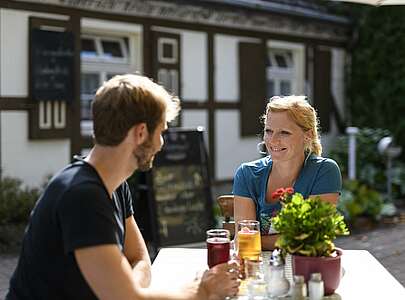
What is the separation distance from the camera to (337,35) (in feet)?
36.3

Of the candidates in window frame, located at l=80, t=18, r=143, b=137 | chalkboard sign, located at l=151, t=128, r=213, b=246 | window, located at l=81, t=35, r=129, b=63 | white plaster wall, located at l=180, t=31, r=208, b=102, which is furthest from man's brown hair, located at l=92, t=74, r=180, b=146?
white plaster wall, located at l=180, t=31, r=208, b=102

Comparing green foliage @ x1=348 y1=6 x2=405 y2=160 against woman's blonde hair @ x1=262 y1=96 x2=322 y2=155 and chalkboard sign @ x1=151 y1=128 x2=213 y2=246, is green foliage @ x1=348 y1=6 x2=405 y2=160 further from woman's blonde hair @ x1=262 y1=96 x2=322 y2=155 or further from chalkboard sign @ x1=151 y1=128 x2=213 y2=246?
woman's blonde hair @ x1=262 y1=96 x2=322 y2=155

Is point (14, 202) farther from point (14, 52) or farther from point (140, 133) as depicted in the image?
point (140, 133)

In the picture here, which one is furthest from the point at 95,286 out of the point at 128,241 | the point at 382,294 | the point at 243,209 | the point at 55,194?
the point at 243,209

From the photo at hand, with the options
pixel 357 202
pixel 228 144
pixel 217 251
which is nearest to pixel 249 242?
pixel 217 251

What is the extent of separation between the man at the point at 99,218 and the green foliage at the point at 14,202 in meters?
4.48

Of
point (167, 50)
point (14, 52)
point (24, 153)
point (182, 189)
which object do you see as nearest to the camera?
point (182, 189)

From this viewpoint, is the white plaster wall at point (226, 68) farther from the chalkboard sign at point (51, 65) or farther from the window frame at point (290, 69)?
the chalkboard sign at point (51, 65)

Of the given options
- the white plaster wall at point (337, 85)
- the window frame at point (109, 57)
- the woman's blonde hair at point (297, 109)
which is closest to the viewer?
the woman's blonde hair at point (297, 109)

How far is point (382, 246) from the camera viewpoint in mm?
6488

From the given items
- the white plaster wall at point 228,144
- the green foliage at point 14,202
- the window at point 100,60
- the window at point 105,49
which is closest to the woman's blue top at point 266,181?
the green foliage at point 14,202

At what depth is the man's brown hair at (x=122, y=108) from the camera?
1.81m

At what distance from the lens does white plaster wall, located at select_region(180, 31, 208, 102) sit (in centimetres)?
852

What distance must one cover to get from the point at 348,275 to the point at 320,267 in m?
0.47
